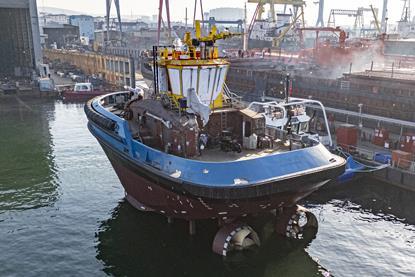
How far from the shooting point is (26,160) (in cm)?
2655

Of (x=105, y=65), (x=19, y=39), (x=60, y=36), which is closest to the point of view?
(x=19, y=39)

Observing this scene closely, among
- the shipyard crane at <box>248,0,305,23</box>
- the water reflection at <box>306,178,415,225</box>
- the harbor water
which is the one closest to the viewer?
the harbor water

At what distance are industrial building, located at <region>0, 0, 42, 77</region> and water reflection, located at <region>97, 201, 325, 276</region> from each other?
43.7 meters

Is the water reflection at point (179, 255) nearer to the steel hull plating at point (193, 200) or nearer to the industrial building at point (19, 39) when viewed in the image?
the steel hull plating at point (193, 200)

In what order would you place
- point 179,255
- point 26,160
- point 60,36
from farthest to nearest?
point 60,36 → point 26,160 → point 179,255

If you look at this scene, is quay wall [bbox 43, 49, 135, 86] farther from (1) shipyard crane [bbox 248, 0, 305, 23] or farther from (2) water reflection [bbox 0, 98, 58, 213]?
(1) shipyard crane [bbox 248, 0, 305, 23]

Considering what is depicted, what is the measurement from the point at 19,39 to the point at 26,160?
3796 centimetres

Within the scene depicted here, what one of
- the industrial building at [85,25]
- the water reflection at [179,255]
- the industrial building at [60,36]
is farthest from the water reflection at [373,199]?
the industrial building at [85,25]

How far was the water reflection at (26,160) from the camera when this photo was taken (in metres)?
20.5

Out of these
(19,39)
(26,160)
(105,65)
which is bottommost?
(26,160)

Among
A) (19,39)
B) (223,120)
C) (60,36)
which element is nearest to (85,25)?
(60,36)

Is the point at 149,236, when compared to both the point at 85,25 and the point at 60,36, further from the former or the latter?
the point at 85,25

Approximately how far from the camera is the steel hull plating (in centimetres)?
1398

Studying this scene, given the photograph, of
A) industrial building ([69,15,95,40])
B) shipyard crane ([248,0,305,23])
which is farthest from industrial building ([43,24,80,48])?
shipyard crane ([248,0,305,23])
